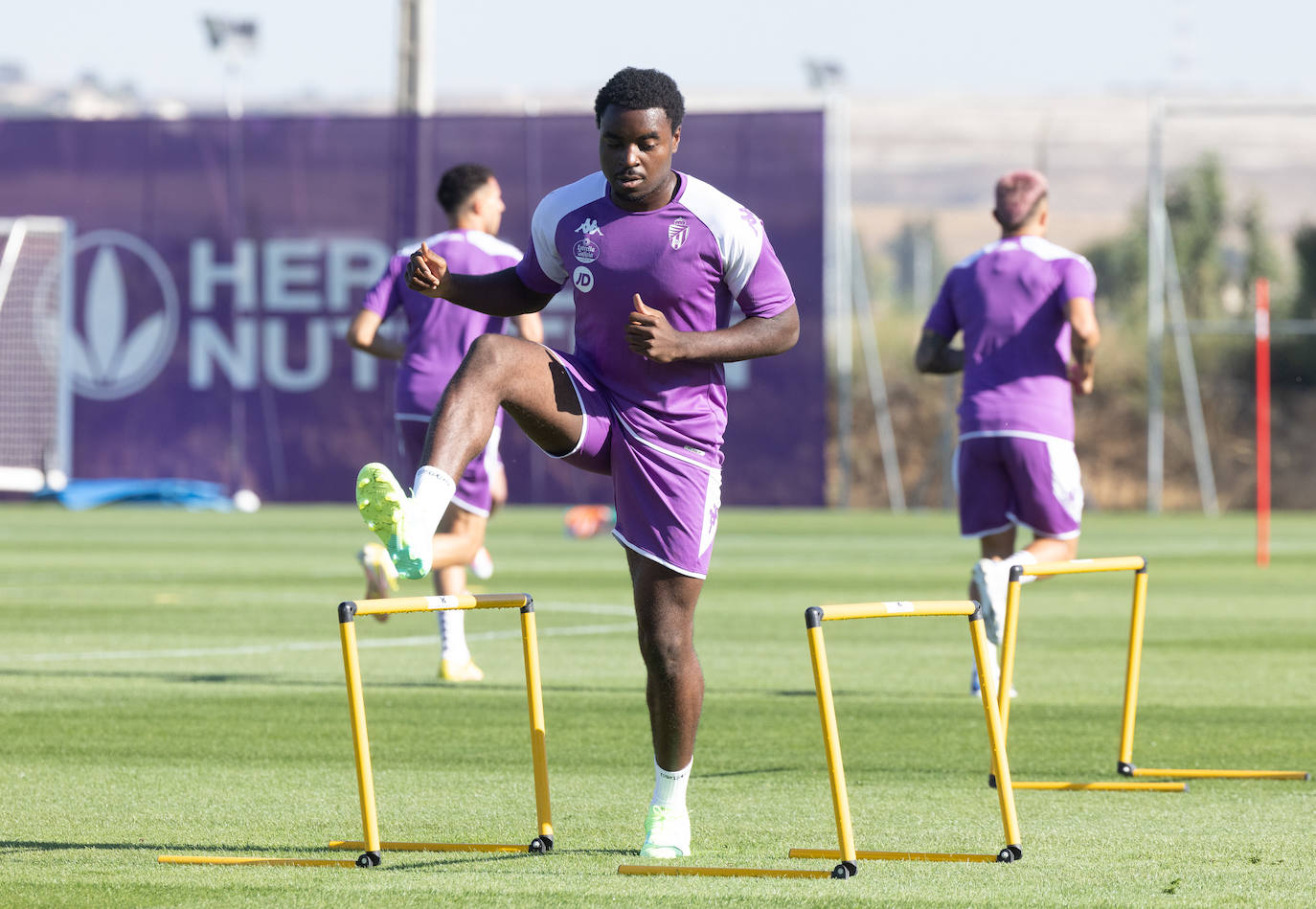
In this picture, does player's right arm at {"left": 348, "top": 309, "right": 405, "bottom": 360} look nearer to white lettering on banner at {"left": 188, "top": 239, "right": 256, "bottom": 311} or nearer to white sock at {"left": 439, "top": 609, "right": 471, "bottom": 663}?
white sock at {"left": 439, "top": 609, "right": 471, "bottom": 663}

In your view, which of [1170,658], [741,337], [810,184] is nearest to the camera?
[741,337]

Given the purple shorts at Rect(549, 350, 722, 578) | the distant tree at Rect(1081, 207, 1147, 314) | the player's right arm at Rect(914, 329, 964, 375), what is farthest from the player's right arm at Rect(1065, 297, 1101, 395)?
the distant tree at Rect(1081, 207, 1147, 314)

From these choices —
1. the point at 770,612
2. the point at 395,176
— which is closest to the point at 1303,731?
the point at 770,612

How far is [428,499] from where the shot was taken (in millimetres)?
5117

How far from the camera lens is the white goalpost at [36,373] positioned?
30.3 meters

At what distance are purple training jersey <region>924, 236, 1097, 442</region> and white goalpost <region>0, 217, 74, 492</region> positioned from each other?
2314 centimetres

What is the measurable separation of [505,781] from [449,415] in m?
2.25

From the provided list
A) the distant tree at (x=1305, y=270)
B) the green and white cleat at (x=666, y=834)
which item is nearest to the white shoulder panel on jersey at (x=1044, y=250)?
the green and white cleat at (x=666, y=834)

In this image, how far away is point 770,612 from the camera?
14.2 metres

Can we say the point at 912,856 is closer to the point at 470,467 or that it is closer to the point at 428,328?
the point at 470,467

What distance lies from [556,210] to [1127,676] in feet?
9.20

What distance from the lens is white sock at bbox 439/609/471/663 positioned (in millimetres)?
9961

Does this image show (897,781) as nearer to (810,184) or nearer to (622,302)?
(622,302)

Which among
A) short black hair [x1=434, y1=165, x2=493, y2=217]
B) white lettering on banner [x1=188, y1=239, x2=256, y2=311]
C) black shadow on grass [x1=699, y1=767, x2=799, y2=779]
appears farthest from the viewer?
white lettering on banner [x1=188, y1=239, x2=256, y2=311]
